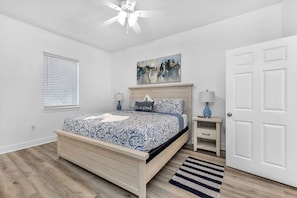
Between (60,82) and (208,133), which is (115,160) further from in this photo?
(60,82)

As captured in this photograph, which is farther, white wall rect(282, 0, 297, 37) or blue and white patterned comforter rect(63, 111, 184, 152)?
white wall rect(282, 0, 297, 37)

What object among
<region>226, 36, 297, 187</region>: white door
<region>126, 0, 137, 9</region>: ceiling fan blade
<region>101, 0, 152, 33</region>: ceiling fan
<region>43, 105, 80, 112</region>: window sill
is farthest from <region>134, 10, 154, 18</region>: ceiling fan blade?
<region>43, 105, 80, 112</region>: window sill

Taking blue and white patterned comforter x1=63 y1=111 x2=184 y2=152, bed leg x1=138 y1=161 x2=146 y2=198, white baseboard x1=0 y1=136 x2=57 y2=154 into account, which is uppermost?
blue and white patterned comforter x1=63 y1=111 x2=184 y2=152

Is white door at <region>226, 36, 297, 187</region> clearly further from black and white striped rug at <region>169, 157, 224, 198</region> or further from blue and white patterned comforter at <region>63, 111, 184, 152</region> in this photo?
blue and white patterned comforter at <region>63, 111, 184, 152</region>

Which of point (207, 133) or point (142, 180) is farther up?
point (207, 133)

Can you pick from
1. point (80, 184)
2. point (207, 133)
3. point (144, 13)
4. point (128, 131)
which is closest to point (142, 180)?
point (128, 131)

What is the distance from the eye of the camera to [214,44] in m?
3.02

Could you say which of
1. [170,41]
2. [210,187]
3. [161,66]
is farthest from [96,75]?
[210,187]

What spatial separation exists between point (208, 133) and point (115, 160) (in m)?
1.96

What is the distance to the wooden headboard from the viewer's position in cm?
327

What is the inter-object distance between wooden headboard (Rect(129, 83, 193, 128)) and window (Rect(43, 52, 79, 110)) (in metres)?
1.76

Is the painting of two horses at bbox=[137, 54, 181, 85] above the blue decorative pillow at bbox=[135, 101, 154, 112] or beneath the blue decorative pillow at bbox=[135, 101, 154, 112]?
above

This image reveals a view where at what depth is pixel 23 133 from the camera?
9.68 ft

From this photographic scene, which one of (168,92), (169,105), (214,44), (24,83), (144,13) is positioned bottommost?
(169,105)
